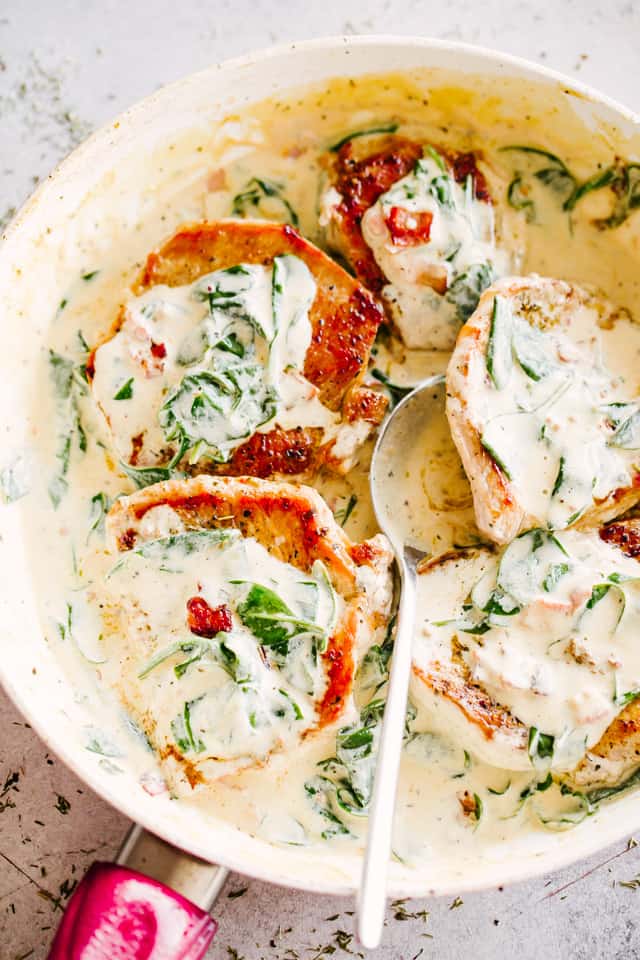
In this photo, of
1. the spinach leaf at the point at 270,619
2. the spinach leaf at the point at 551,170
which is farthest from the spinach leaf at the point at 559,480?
the spinach leaf at the point at 551,170

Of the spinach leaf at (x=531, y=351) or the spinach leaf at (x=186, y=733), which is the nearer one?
the spinach leaf at (x=186, y=733)

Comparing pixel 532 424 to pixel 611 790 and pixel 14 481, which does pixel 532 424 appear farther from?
pixel 14 481

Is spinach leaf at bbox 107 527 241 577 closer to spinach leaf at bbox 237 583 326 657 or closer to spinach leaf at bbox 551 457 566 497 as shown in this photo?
spinach leaf at bbox 237 583 326 657

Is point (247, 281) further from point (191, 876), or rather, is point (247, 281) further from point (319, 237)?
point (191, 876)

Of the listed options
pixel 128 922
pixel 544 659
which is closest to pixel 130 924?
pixel 128 922

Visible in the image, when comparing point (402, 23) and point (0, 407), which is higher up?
point (402, 23)

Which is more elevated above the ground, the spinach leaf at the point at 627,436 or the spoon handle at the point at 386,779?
the spinach leaf at the point at 627,436

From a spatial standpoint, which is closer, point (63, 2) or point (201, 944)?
point (201, 944)

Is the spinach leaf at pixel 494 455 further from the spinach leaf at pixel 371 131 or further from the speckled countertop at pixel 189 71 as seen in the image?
the speckled countertop at pixel 189 71

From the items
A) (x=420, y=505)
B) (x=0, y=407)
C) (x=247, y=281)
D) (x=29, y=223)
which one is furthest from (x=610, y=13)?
(x=0, y=407)
